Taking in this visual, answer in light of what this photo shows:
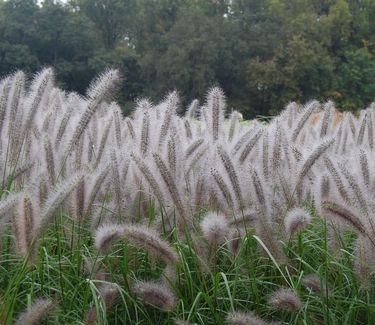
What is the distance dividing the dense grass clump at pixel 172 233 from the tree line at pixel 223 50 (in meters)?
29.7

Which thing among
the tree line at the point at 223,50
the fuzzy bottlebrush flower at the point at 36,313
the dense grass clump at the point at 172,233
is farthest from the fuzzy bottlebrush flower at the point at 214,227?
the tree line at the point at 223,50

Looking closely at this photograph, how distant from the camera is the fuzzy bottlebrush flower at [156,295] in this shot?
1912mm

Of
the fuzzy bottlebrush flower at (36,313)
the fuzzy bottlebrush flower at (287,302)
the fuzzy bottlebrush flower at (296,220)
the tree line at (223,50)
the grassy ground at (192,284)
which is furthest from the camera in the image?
the tree line at (223,50)

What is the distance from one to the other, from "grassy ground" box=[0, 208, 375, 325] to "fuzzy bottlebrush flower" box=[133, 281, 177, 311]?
5 centimetres

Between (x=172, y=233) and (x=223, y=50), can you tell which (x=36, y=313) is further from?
(x=223, y=50)

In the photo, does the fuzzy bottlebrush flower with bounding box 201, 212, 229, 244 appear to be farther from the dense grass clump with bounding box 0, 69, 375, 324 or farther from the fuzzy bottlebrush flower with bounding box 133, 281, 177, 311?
the fuzzy bottlebrush flower with bounding box 133, 281, 177, 311

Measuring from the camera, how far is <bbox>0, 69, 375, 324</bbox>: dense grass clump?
6.43ft

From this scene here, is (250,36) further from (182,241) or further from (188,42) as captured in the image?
(182,241)

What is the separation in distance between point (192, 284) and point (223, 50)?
36730 mm

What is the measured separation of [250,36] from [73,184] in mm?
39533

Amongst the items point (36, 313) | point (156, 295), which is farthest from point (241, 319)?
point (36, 313)

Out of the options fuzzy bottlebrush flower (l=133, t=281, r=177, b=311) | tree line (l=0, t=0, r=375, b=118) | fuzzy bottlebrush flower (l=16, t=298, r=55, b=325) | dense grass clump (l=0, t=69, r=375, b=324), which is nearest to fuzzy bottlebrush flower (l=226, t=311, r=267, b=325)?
dense grass clump (l=0, t=69, r=375, b=324)

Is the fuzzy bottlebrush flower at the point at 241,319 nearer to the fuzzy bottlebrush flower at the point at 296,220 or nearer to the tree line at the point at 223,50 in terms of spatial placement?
the fuzzy bottlebrush flower at the point at 296,220

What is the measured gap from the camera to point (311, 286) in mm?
2057
